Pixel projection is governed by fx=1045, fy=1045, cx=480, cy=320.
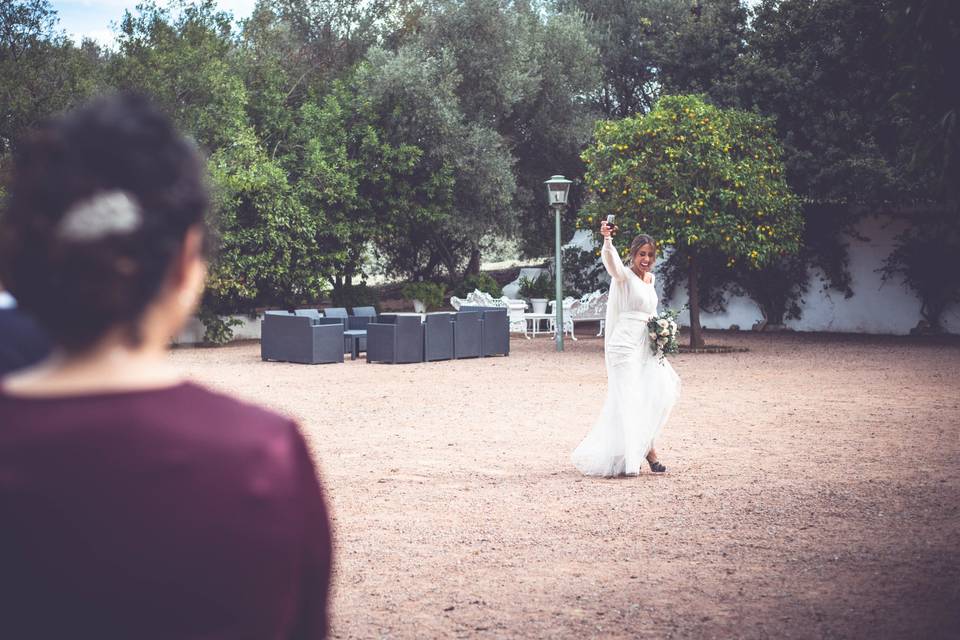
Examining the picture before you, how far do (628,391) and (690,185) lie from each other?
12.1 m

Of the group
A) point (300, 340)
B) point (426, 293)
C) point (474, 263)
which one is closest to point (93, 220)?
point (300, 340)

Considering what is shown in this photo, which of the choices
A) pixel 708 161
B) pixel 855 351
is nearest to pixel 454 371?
pixel 708 161

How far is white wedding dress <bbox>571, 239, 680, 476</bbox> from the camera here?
26.9 feet

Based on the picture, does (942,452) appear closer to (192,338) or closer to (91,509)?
(91,509)

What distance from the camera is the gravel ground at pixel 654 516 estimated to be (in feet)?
16.0

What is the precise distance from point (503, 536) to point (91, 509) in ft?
17.4

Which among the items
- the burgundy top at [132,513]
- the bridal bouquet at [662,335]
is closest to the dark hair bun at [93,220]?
the burgundy top at [132,513]

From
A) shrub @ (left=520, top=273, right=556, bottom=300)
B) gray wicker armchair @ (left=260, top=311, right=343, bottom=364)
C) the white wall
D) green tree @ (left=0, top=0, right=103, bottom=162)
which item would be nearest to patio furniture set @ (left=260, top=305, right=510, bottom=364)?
gray wicker armchair @ (left=260, top=311, right=343, bottom=364)

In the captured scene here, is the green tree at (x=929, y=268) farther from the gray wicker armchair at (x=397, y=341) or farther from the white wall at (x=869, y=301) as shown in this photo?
the gray wicker armchair at (x=397, y=341)

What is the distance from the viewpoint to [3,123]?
2078cm

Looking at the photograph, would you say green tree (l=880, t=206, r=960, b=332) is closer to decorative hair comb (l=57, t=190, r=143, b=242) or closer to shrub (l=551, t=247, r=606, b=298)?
shrub (l=551, t=247, r=606, b=298)

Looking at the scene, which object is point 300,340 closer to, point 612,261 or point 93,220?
point 612,261

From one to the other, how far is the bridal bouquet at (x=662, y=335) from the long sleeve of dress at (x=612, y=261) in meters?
0.43

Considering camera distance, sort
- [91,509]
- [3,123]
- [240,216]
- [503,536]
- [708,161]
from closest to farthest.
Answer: [91,509] < [503,536] < [708,161] < [3,123] < [240,216]
